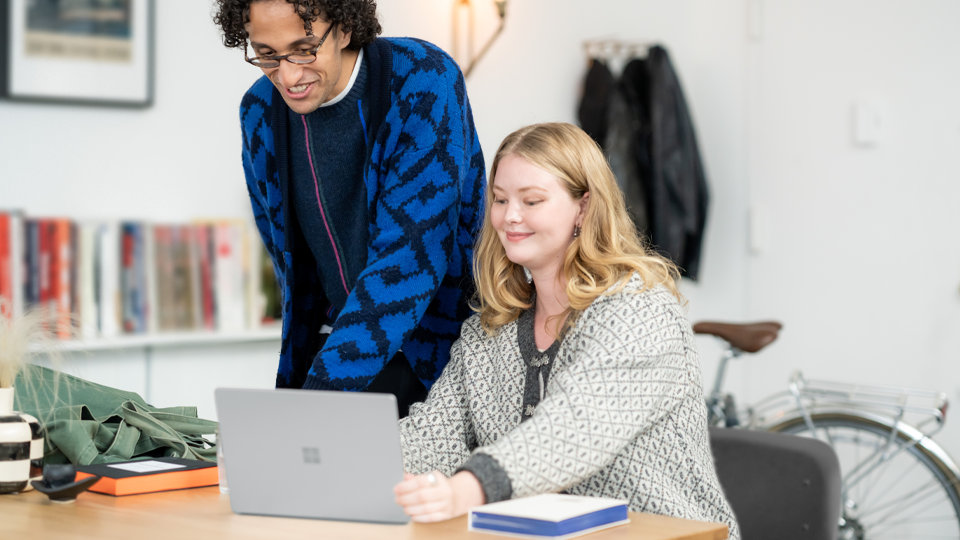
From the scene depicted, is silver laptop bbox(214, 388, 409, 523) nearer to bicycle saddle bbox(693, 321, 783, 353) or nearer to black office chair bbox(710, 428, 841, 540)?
black office chair bbox(710, 428, 841, 540)

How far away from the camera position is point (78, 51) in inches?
115

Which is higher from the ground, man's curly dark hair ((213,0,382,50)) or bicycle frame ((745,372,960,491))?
man's curly dark hair ((213,0,382,50))

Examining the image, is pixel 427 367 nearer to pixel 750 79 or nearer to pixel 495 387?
pixel 495 387

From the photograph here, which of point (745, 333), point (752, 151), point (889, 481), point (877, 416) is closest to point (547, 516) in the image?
point (745, 333)

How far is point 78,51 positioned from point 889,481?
268 cm

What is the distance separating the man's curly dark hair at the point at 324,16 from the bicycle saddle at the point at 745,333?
1.57 meters

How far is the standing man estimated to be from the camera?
162 centimetres

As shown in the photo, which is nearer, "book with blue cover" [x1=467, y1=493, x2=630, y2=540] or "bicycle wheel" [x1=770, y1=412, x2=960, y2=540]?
"book with blue cover" [x1=467, y1=493, x2=630, y2=540]

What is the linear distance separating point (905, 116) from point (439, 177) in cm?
236

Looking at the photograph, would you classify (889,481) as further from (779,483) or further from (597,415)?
(597,415)

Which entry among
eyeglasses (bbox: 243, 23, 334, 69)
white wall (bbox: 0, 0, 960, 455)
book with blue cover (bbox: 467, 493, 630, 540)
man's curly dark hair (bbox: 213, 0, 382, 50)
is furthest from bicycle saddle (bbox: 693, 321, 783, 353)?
book with blue cover (bbox: 467, 493, 630, 540)

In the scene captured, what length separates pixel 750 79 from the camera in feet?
13.6

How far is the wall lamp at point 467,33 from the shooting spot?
365 cm

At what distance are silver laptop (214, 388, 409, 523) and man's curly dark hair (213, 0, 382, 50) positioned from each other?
589mm
